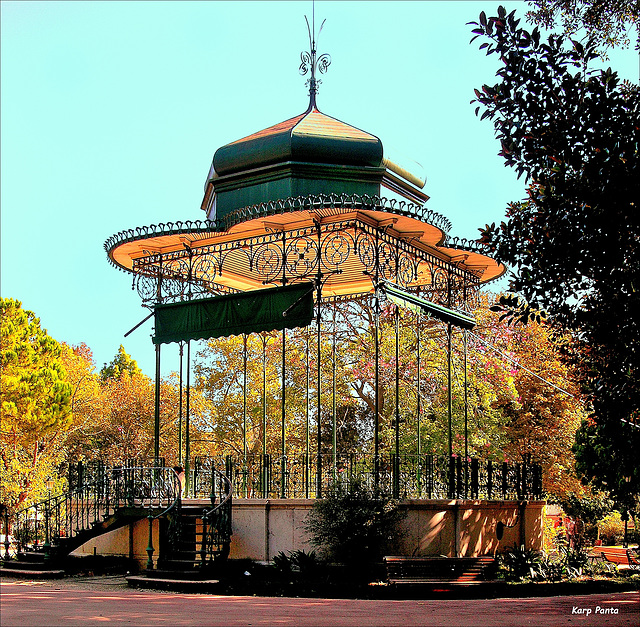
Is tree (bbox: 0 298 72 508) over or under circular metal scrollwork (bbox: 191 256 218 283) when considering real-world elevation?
under

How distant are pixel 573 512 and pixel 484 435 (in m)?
6.84

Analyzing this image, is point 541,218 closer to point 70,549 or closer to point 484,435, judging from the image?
point 70,549

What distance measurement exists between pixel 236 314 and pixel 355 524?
433 cm

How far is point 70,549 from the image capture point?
1514cm

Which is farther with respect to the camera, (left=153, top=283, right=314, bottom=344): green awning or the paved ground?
(left=153, top=283, right=314, bottom=344): green awning

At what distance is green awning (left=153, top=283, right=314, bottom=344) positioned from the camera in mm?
14367

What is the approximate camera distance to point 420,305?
48.5 ft

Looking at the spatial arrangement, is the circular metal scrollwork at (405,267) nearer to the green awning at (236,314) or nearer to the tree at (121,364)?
the green awning at (236,314)

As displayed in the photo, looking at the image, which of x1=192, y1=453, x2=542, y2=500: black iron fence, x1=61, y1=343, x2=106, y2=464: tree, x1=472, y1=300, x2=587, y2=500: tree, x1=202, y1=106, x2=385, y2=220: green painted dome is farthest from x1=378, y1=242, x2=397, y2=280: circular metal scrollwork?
x1=61, y1=343, x2=106, y2=464: tree

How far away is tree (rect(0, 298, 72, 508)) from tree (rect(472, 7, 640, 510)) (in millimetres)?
23035

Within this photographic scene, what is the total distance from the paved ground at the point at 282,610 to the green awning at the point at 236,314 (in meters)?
4.75

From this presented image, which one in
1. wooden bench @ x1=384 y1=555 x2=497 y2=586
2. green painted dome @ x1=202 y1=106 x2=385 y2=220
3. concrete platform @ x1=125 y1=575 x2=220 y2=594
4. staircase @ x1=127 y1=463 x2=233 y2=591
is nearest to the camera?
concrete platform @ x1=125 y1=575 x2=220 y2=594

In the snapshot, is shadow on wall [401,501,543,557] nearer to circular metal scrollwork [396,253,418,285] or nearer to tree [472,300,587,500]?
circular metal scrollwork [396,253,418,285]

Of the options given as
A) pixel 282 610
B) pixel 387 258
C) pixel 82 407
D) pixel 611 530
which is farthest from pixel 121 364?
pixel 282 610
